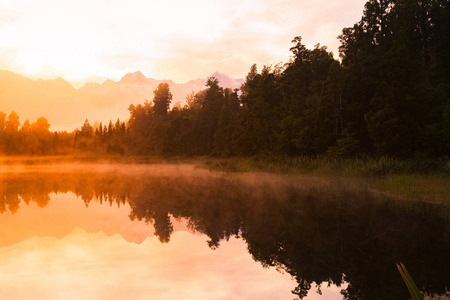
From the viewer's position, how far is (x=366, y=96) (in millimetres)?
46531

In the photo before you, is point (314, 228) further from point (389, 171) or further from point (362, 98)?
point (362, 98)

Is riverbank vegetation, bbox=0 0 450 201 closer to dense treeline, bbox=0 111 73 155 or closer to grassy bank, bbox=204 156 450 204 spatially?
grassy bank, bbox=204 156 450 204

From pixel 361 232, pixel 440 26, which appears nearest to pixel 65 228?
pixel 361 232

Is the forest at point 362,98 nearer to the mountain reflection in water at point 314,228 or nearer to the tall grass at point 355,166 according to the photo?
the tall grass at point 355,166

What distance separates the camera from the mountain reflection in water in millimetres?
9414

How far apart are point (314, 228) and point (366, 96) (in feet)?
119

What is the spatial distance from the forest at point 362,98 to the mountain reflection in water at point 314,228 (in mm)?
16214

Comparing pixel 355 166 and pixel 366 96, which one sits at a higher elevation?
pixel 366 96

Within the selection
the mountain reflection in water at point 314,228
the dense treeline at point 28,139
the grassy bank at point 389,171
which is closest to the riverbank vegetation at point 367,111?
the grassy bank at point 389,171

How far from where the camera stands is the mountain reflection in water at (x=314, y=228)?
941 centimetres

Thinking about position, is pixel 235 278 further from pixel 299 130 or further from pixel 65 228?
pixel 299 130

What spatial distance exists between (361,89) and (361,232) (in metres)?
36.2

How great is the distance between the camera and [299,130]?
5125cm

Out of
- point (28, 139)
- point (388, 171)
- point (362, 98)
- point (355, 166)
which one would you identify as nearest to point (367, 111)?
point (362, 98)
